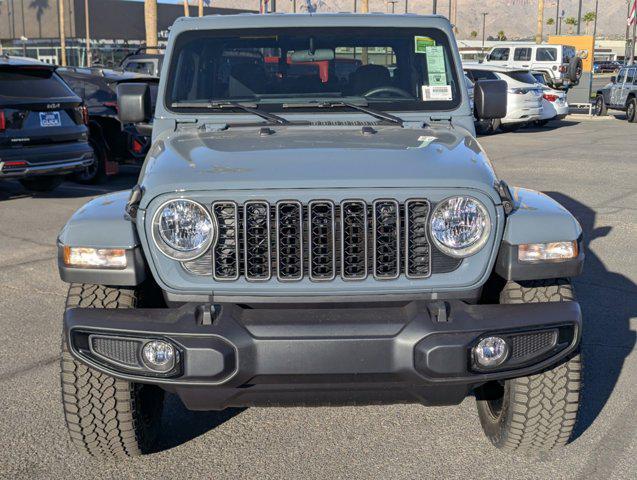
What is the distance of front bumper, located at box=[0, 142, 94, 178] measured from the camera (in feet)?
33.5

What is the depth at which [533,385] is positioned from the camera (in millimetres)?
3715

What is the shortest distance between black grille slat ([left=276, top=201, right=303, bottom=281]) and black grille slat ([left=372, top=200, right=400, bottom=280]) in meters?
0.29

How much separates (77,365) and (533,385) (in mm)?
1898

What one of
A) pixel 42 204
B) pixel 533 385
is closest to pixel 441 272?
pixel 533 385

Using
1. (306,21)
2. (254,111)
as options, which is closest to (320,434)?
(254,111)

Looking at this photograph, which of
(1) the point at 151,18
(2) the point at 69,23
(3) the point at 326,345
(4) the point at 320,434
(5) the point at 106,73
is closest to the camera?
(3) the point at 326,345

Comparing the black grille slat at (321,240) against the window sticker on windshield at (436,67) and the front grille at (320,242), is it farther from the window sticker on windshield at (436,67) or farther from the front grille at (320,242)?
the window sticker on windshield at (436,67)

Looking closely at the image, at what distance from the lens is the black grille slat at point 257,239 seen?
3.41 metres

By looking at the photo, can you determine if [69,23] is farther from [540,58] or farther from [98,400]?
[98,400]

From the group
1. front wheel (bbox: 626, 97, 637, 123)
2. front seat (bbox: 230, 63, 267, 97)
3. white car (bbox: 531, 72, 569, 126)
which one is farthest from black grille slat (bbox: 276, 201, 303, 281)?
front wheel (bbox: 626, 97, 637, 123)

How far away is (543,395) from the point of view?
372 cm

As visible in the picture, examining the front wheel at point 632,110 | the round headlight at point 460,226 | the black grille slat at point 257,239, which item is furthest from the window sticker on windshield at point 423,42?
the front wheel at point 632,110

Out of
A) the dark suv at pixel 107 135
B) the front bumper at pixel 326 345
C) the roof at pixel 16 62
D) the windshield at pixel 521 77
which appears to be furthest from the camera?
the windshield at pixel 521 77

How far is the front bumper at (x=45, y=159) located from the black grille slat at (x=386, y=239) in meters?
7.72
